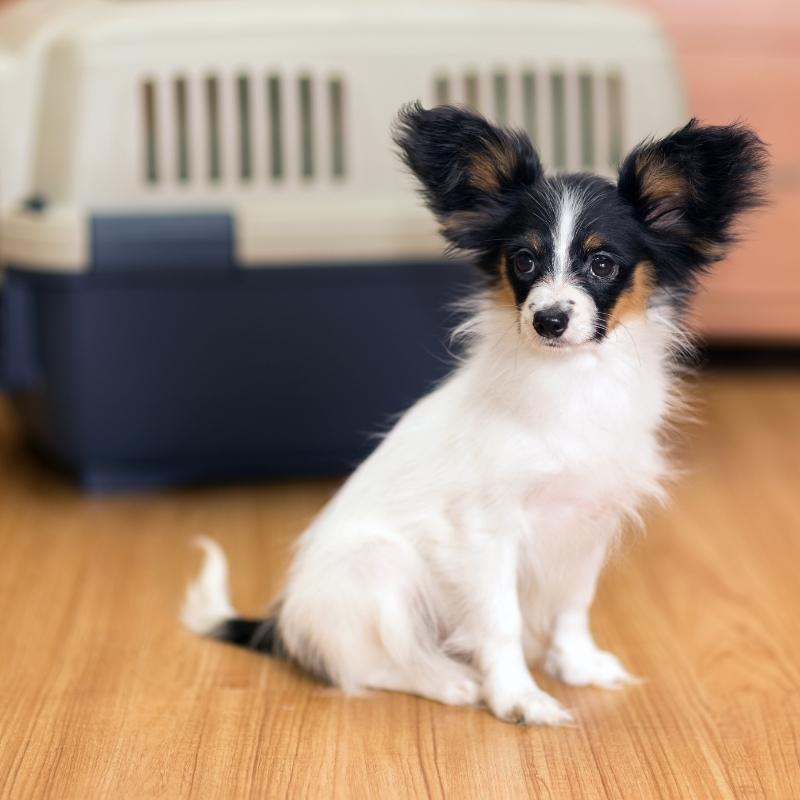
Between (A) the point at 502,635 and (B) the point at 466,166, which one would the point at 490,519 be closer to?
(A) the point at 502,635

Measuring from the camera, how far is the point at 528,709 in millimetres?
1700

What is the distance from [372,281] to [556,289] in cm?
105

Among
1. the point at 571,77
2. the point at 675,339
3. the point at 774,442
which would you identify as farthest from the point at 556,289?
the point at 774,442

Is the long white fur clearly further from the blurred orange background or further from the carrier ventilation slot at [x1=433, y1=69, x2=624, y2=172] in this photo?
the blurred orange background

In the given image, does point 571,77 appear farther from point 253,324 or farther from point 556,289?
point 556,289

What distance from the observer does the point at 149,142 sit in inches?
106

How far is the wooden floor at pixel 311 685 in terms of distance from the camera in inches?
62.0

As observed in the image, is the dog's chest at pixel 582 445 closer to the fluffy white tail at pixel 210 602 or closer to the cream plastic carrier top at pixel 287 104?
the fluffy white tail at pixel 210 602

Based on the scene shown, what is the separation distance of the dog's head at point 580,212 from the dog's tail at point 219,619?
0.62 m

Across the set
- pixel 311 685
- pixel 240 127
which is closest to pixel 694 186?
pixel 311 685

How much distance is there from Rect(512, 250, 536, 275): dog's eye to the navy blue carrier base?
0.89m

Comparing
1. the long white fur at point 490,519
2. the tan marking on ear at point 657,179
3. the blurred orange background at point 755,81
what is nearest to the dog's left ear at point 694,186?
the tan marking on ear at point 657,179

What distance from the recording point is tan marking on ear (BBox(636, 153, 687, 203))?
1.63 m

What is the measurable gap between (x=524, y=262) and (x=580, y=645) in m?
0.57
